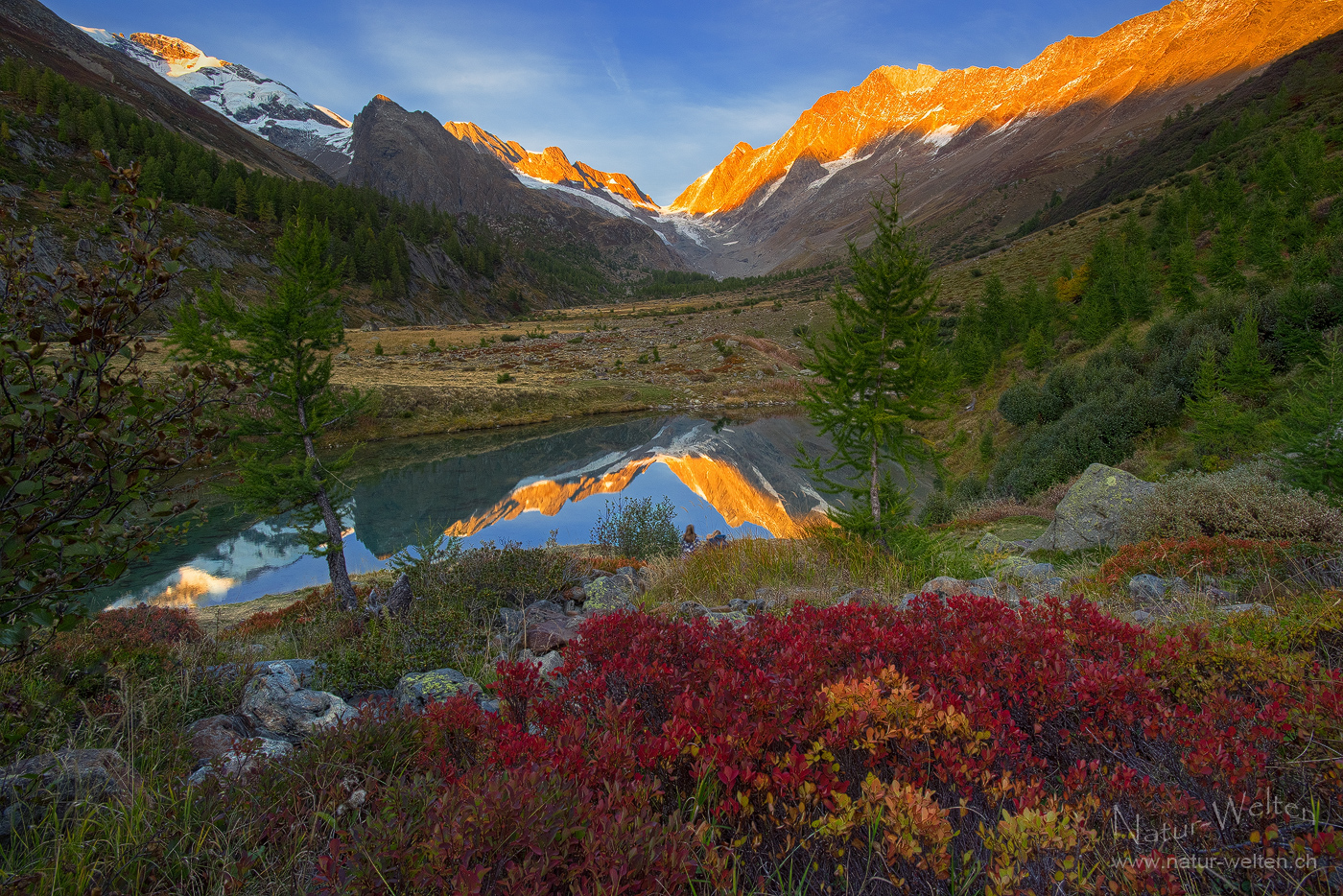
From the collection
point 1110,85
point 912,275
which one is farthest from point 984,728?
point 1110,85

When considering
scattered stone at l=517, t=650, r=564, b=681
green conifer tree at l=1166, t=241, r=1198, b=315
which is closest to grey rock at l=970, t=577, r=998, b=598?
scattered stone at l=517, t=650, r=564, b=681

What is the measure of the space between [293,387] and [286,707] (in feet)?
24.8

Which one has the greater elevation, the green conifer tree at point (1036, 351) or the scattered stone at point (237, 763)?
the scattered stone at point (237, 763)

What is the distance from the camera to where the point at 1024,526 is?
11523 millimetres

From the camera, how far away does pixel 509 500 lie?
66.5 ft

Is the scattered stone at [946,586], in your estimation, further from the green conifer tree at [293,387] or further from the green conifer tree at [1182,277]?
the green conifer tree at [1182,277]

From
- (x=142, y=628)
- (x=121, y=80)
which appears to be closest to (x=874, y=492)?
(x=142, y=628)

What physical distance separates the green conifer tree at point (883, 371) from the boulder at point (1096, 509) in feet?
8.69

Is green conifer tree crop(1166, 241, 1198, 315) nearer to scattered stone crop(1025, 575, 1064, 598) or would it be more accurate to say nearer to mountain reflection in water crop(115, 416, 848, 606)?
mountain reflection in water crop(115, 416, 848, 606)

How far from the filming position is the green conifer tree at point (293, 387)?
9.14 meters

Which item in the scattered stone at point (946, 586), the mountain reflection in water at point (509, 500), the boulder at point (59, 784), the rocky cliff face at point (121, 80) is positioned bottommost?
the mountain reflection in water at point (509, 500)

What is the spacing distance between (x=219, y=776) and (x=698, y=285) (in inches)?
6325

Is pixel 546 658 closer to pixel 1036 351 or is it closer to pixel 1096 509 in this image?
pixel 1096 509

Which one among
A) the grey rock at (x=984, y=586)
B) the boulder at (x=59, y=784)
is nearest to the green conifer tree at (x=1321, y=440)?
the grey rock at (x=984, y=586)
